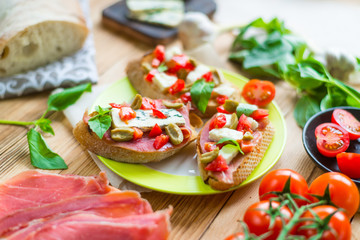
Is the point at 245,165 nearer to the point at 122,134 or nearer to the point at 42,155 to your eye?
the point at 122,134

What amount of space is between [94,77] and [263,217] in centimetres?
230

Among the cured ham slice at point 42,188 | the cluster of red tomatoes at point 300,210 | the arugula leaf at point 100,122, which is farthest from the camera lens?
the arugula leaf at point 100,122

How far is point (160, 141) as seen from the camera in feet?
8.93

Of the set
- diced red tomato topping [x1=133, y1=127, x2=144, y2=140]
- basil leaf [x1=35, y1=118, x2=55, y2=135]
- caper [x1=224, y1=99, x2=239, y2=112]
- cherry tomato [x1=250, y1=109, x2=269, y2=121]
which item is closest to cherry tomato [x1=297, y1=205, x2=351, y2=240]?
cherry tomato [x1=250, y1=109, x2=269, y2=121]

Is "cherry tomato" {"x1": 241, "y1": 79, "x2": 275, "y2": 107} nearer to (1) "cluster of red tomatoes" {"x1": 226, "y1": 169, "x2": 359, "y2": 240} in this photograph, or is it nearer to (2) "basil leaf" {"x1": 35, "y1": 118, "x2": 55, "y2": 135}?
(1) "cluster of red tomatoes" {"x1": 226, "y1": 169, "x2": 359, "y2": 240}

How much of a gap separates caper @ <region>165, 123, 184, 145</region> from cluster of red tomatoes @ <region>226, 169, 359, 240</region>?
2.19ft

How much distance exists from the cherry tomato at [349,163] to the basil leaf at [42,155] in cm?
201

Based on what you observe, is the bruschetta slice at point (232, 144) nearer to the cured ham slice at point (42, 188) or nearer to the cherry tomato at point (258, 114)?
the cherry tomato at point (258, 114)

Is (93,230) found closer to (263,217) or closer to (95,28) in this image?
(263,217)

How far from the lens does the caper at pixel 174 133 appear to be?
2755 mm

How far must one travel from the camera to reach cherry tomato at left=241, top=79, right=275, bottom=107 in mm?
3330

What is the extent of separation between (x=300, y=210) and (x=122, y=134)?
1303mm

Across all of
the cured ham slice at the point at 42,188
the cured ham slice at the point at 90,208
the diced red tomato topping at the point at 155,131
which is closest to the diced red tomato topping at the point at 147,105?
the diced red tomato topping at the point at 155,131

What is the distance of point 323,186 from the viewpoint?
244cm
